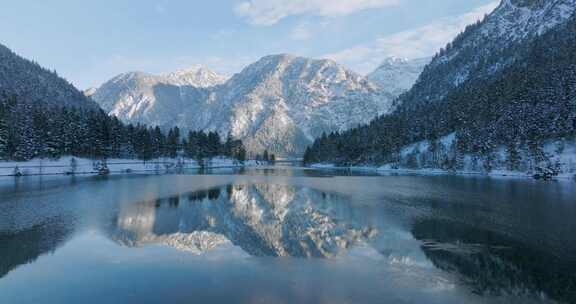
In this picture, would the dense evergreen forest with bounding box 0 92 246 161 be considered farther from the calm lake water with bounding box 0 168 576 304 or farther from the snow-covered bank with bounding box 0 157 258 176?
the calm lake water with bounding box 0 168 576 304

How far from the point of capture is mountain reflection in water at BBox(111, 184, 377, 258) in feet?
98.8

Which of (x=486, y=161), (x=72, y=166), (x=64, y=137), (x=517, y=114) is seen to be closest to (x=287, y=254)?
(x=72, y=166)

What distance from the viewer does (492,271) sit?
74.7 ft

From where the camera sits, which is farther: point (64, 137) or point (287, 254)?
point (64, 137)

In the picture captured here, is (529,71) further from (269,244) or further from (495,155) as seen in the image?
(269,244)

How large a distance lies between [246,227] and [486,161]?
13338 centimetres

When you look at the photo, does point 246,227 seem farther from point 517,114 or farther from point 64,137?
point 517,114

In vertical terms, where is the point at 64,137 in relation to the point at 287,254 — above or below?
above

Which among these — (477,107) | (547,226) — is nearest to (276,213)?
(547,226)

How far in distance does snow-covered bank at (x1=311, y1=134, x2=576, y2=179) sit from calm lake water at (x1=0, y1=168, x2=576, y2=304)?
8391 centimetres

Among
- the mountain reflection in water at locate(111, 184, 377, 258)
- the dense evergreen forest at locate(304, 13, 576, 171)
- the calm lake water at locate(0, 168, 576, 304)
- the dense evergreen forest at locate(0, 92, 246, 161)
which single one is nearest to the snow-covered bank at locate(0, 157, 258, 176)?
the dense evergreen forest at locate(0, 92, 246, 161)

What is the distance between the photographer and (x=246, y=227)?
38.2m

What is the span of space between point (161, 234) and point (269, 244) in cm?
1136

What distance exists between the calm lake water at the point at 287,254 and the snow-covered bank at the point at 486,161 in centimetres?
8391
